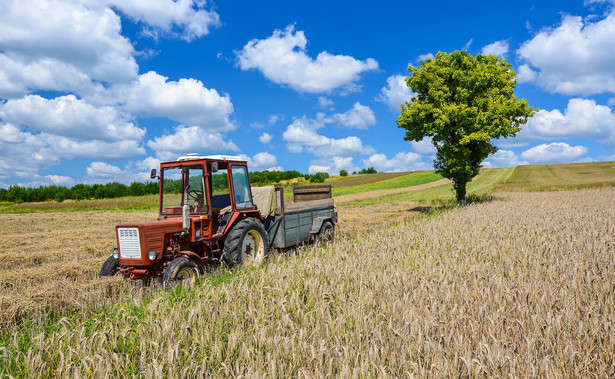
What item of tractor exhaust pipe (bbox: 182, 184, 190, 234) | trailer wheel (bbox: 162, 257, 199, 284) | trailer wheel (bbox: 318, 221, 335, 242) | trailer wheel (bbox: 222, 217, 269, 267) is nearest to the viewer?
trailer wheel (bbox: 162, 257, 199, 284)

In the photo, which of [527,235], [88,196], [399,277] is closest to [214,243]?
[399,277]

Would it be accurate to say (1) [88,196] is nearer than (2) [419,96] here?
No

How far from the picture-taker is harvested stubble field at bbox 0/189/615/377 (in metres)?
2.80

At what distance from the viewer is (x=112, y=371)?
3006 mm

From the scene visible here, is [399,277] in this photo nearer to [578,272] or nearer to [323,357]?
[323,357]

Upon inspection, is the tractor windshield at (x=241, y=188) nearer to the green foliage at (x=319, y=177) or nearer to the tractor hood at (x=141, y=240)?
the tractor hood at (x=141, y=240)

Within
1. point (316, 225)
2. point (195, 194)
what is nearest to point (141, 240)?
point (195, 194)

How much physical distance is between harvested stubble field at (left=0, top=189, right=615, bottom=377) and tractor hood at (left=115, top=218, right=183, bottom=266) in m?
0.55

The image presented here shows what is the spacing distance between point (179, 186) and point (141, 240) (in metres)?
1.81

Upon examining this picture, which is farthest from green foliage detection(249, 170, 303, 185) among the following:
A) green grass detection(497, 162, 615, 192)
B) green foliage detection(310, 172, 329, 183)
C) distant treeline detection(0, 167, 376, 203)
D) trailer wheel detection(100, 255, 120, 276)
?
trailer wheel detection(100, 255, 120, 276)

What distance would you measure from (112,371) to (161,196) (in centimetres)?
514

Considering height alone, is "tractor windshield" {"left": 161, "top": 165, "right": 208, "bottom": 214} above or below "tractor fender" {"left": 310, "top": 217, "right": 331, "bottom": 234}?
above

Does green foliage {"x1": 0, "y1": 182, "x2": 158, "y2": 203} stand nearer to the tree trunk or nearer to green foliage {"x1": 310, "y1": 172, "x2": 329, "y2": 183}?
green foliage {"x1": 310, "y1": 172, "x2": 329, "y2": 183}

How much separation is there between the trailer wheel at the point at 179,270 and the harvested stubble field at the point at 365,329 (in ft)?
1.57
